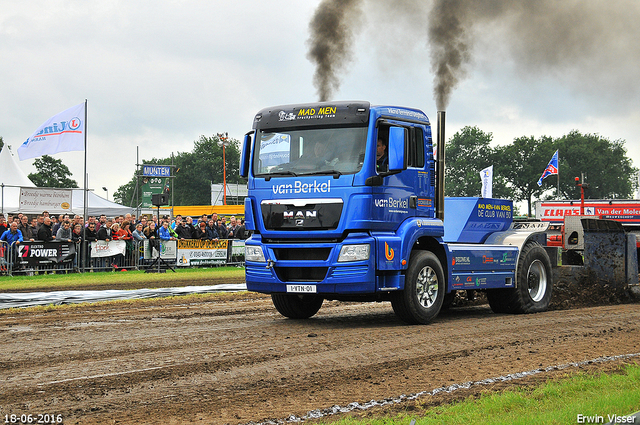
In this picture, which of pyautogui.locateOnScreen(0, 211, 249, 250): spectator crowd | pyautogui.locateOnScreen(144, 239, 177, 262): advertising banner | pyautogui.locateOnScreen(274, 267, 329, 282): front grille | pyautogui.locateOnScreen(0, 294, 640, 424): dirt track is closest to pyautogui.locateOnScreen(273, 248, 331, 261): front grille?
pyautogui.locateOnScreen(274, 267, 329, 282): front grille

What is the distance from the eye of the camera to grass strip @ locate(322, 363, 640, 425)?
4.96 metres

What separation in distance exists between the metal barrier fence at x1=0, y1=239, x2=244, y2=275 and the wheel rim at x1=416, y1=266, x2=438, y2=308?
44.6 ft

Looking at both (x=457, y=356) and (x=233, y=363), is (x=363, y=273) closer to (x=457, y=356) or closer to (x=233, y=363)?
(x=457, y=356)

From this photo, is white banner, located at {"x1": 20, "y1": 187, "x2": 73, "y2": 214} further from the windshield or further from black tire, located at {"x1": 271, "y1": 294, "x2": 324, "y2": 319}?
the windshield

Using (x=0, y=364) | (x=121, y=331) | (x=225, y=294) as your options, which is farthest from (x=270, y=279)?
(x=225, y=294)

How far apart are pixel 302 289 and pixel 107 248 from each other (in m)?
13.6

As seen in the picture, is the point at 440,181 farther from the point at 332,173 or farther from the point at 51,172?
the point at 51,172

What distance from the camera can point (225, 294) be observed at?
53.1 feet

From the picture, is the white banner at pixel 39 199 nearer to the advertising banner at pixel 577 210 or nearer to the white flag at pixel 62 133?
the white flag at pixel 62 133

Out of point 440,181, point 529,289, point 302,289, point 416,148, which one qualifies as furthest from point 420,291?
point 529,289

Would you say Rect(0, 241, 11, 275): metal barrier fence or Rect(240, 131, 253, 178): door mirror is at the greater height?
Rect(240, 131, 253, 178): door mirror

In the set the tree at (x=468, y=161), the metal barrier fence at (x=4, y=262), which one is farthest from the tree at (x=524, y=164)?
the metal barrier fence at (x=4, y=262)

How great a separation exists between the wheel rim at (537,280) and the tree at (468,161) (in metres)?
83.0

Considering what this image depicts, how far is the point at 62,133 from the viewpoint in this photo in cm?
2208
